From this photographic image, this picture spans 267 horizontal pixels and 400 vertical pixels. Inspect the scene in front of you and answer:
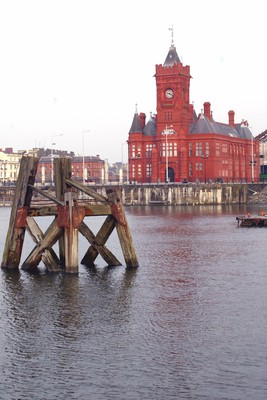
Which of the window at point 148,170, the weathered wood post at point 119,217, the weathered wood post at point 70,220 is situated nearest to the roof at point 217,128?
the window at point 148,170

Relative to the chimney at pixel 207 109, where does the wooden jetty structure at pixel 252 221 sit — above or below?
below

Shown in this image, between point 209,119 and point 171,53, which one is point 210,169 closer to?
point 209,119

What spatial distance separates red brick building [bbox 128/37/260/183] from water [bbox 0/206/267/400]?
103663 millimetres

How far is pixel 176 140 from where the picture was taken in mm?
150125

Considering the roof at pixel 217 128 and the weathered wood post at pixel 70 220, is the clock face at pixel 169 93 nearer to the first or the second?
the roof at pixel 217 128

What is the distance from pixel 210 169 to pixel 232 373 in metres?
129

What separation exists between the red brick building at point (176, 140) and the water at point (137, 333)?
340 ft

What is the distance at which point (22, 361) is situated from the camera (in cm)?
2455

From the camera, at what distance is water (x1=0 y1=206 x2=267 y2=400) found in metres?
22.1

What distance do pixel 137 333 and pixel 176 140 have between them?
124 m

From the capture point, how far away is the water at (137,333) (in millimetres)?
22125

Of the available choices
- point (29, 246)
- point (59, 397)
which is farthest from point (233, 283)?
point (29, 246)

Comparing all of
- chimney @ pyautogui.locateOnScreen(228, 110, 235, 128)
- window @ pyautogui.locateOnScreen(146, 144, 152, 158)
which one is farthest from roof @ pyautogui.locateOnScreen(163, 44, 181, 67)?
chimney @ pyautogui.locateOnScreen(228, 110, 235, 128)

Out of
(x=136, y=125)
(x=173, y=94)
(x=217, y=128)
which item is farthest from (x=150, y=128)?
(x=217, y=128)
